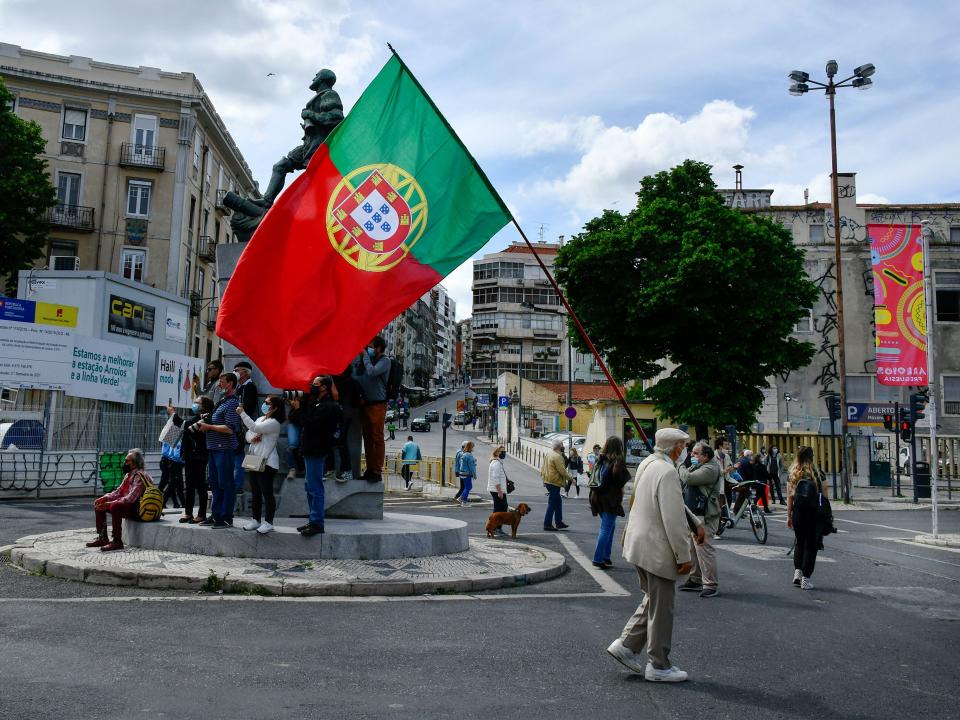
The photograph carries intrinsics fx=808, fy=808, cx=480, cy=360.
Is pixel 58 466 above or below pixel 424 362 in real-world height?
below

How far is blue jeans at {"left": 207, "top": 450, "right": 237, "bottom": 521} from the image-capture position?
9172 millimetres

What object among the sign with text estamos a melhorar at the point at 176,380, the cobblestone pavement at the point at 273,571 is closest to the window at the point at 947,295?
the sign with text estamos a melhorar at the point at 176,380

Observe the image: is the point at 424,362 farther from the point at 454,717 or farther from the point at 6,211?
the point at 454,717

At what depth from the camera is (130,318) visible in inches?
1130

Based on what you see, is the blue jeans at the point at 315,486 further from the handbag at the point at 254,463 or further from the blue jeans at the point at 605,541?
the blue jeans at the point at 605,541

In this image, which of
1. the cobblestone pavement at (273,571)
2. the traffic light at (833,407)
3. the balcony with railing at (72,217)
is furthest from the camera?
the balcony with railing at (72,217)

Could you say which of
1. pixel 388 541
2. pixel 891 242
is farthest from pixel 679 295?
pixel 388 541

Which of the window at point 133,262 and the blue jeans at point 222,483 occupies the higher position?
the window at point 133,262

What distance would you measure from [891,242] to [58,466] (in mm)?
23615

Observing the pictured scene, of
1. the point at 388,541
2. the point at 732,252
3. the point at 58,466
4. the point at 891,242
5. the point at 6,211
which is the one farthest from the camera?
the point at 6,211

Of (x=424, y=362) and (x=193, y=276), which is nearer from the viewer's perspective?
(x=193, y=276)

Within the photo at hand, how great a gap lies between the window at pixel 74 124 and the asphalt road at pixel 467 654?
1496 inches

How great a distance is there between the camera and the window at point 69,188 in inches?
1594

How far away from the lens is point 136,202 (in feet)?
136
